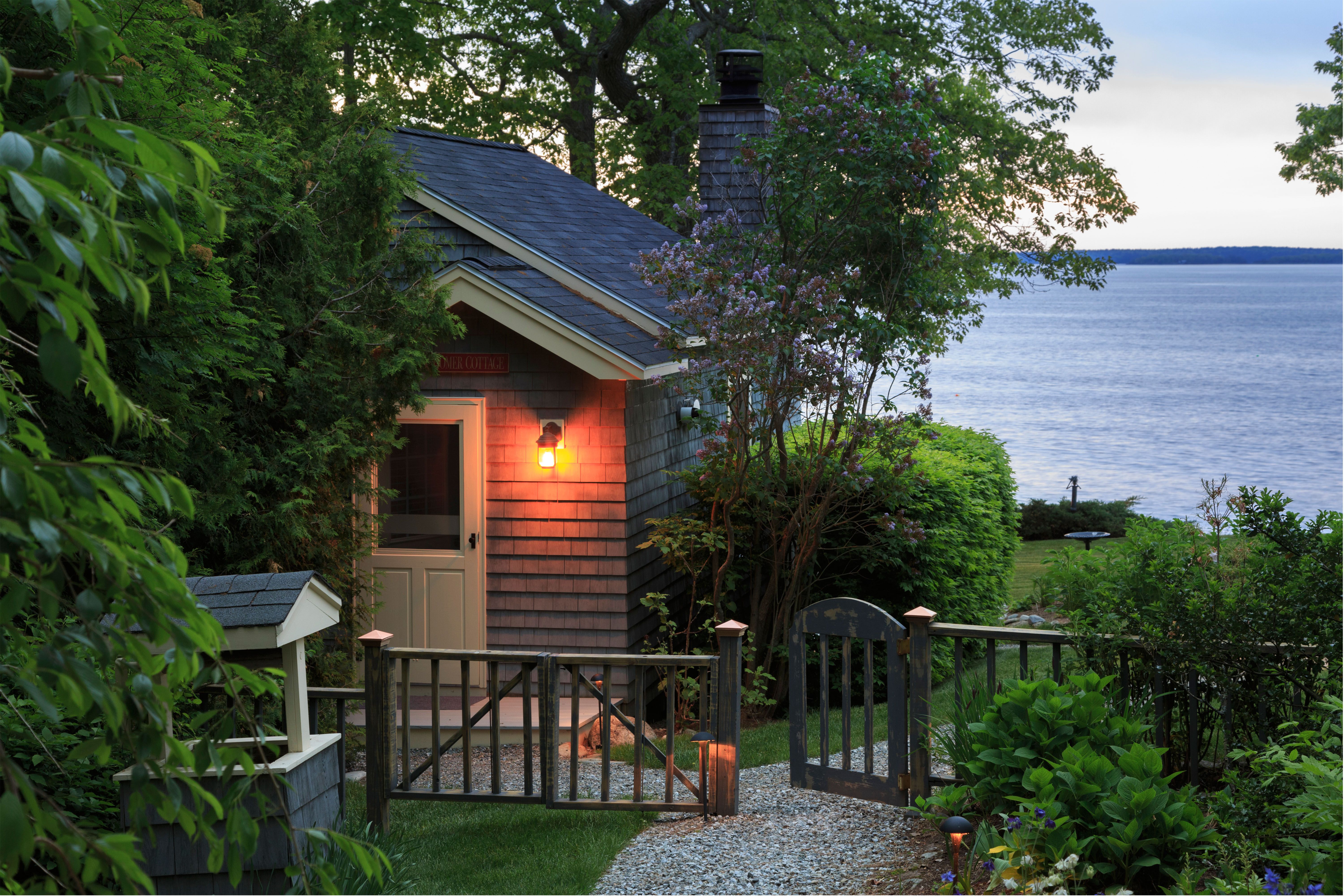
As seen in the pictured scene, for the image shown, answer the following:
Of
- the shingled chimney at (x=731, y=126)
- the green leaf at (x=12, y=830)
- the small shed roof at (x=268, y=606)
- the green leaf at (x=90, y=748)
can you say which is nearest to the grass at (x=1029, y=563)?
the shingled chimney at (x=731, y=126)

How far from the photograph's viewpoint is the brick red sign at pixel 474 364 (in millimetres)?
8859

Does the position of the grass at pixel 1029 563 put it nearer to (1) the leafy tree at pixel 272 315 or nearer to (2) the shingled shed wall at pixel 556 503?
(2) the shingled shed wall at pixel 556 503

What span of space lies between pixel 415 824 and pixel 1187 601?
4.37 metres

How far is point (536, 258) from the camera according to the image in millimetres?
9328

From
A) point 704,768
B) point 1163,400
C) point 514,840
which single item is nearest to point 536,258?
point 704,768

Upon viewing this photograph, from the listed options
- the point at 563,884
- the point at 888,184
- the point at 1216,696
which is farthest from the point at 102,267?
the point at 888,184

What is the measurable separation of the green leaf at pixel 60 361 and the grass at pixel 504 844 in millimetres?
4128

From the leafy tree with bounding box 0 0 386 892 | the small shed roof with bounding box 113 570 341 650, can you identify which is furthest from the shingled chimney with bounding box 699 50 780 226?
the leafy tree with bounding box 0 0 386 892

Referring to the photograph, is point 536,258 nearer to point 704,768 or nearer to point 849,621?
point 849,621

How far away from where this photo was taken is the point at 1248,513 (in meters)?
4.96

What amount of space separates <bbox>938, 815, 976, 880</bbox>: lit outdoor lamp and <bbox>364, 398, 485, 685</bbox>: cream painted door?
5.18m

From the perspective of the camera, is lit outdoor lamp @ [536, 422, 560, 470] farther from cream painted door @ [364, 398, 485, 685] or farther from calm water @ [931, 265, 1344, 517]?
calm water @ [931, 265, 1344, 517]

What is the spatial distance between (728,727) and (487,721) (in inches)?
113

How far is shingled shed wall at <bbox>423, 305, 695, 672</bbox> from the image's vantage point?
29.1 ft
